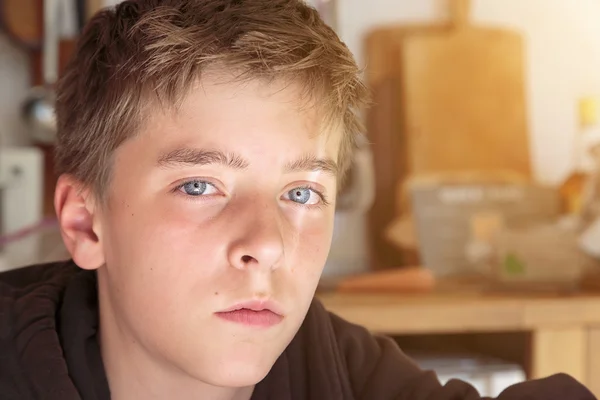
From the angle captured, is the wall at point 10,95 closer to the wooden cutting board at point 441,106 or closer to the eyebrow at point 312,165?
the wooden cutting board at point 441,106

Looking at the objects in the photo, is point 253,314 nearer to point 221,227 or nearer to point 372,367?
point 221,227

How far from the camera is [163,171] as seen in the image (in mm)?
812

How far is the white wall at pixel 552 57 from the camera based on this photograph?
198 centimetres

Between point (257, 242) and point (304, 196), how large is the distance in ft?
0.37

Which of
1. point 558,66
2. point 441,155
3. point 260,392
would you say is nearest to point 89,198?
point 260,392

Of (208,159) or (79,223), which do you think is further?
(79,223)

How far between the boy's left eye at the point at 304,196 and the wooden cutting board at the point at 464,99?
0.99 m

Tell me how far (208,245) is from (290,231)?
85 mm

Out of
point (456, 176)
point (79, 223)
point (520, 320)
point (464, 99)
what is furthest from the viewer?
point (464, 99)

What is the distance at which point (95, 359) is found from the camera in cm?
95

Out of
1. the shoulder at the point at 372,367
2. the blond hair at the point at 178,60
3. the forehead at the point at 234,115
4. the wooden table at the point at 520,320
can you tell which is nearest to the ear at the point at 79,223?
the blond hair at the point at 178,60

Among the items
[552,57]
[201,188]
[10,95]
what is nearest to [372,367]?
[201,188]

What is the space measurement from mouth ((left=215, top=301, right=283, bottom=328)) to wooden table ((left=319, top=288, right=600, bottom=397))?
0.55 meters

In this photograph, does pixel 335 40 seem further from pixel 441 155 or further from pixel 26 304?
pixel 441 155
